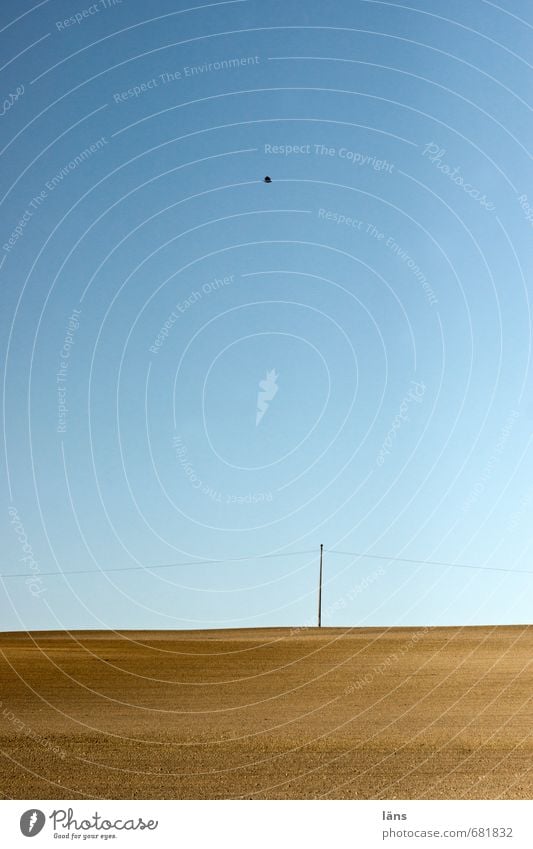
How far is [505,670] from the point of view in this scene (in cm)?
5488

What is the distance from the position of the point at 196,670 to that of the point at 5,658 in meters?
14.4

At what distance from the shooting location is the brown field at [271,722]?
22078 millimetres

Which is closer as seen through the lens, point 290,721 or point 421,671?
point 290,721

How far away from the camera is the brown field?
72.4ft

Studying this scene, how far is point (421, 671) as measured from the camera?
54.2 m

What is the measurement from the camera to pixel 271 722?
3491 centimetres

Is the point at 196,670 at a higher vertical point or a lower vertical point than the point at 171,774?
higher

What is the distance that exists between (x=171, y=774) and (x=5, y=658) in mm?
44901
